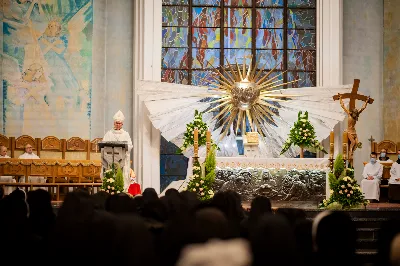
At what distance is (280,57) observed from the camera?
21.0 meters

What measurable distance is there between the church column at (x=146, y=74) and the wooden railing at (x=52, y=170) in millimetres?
2371

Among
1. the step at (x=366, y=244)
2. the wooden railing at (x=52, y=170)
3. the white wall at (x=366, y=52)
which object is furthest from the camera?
the white wall at (x=366, y=52)

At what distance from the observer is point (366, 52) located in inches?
821

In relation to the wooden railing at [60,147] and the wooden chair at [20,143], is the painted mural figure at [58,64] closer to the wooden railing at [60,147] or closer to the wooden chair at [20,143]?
the wooden railing at [60,147]

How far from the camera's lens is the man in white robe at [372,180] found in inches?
729

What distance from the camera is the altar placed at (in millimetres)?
16078

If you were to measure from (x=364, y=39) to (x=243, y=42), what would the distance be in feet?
10.3

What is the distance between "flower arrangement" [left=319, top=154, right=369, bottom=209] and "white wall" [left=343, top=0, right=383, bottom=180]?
602 centimetres

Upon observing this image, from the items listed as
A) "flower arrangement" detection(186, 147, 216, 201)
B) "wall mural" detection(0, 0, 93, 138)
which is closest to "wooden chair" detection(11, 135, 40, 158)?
"wall mural" detection(0, 0, 93, 138)

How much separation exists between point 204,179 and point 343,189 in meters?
2.56

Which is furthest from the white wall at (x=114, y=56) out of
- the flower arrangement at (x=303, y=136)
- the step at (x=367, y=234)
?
→ the step at (x=367, y=234)

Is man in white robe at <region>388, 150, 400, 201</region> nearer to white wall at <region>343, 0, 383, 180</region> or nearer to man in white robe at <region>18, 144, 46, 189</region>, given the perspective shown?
white wall at <region>343, 0, 383, 180</region>

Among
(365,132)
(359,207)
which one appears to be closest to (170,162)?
(365,132)

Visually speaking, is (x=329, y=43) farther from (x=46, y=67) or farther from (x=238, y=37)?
(x=46, y=67)
